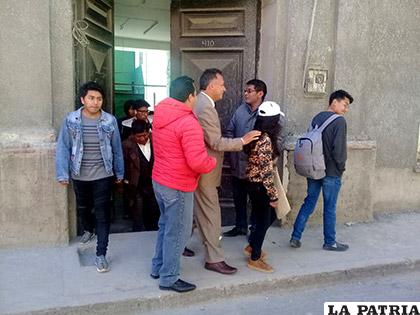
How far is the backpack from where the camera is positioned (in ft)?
13.5

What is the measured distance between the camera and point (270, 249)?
4.36 m

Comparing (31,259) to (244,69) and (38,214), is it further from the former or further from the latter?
(244,69)

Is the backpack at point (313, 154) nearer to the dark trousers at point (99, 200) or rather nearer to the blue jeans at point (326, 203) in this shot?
the blue jeans at point (326, 203)

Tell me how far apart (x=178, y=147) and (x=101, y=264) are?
1.34 m

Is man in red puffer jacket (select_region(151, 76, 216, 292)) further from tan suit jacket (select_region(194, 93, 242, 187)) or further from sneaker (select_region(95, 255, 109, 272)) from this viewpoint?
sneaker (select_region(95, 255, 109, 272))

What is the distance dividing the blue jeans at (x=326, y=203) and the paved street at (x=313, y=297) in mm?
610

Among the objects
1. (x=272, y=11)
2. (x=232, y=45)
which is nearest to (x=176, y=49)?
(x=232, y=45)

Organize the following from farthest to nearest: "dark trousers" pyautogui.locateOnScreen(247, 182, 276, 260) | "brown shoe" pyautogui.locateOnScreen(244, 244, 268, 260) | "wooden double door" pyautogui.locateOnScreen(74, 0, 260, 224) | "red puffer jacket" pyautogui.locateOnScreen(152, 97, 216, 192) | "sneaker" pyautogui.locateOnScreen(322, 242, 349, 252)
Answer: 1. "wooden double door" pyautogui.locateOnScreen(74, 0, 260, 224)
2. "sneaker" pyautogui.locateOnScreen(322, 242, 349, 252)
3. "brown shoe" pyautogui.locateOnScreen(244, 244, 268, 260)
4. "dark trousers" pyautogui.locateOnScreen(247, 182, 276, 260)
5. "red puffer jacket" pyautogui.locateOnScreen(152, 97, 216, 192)

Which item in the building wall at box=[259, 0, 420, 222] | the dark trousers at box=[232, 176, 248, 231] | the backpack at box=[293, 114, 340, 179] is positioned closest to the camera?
the backpack at box=[293, 114, 340, 179]

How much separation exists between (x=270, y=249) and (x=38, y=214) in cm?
236

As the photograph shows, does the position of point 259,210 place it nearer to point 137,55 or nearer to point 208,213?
point 208,213

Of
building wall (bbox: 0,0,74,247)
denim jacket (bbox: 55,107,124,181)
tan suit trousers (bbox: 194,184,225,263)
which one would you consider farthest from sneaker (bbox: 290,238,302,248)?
building wall (bbox: 0,0,74,247)

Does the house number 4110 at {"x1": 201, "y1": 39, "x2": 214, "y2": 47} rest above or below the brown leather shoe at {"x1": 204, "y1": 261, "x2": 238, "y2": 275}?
Result: above

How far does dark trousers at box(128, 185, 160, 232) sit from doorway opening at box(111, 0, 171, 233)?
291mm
